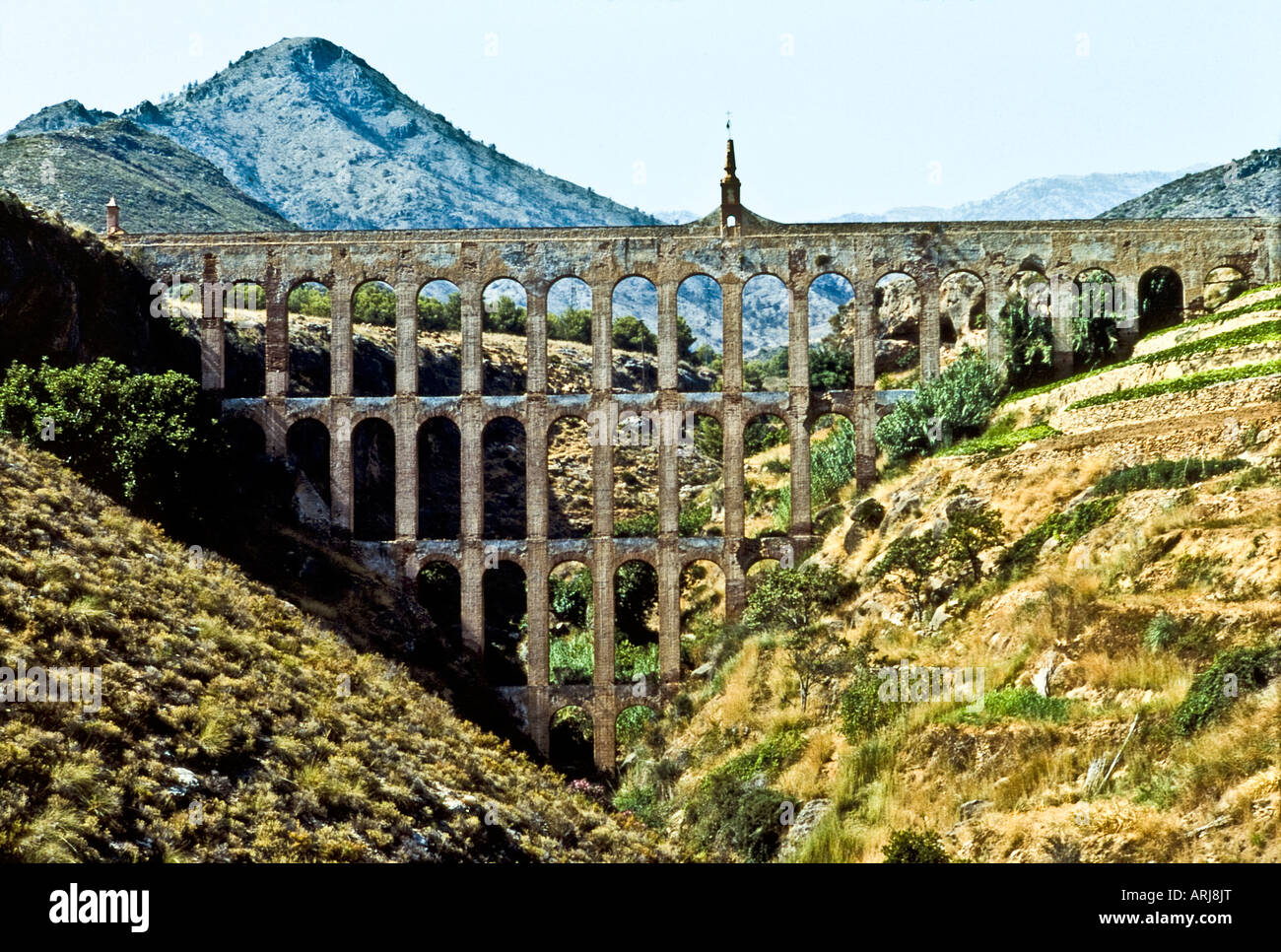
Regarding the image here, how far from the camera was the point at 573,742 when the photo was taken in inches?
1865

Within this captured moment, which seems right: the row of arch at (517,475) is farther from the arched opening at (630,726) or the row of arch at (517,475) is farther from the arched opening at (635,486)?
the arched opening at (630,726)

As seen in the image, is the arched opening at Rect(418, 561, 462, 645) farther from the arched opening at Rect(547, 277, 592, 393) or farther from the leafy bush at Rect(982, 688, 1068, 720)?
the leafy bush at Rect(982, 688, 1068, 720)

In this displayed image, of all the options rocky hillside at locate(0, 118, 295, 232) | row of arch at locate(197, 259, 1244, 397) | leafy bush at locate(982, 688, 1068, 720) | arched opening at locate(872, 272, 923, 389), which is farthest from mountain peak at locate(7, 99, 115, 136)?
leafy bush at locate(982, 688, 1068, 720)

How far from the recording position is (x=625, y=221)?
483 feet

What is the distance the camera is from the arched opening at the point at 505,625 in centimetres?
4738

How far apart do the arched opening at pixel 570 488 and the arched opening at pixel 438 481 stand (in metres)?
3.95

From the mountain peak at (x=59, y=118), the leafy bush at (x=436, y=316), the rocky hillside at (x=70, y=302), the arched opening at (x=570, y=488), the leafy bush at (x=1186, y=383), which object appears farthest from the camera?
the mountain peak at (x=59, y=118)

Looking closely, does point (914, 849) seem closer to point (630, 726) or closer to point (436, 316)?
point (630, 726)

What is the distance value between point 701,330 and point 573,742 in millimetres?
93652

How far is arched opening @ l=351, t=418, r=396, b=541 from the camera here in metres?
54.7

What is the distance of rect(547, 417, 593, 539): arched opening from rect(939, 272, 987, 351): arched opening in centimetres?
1537

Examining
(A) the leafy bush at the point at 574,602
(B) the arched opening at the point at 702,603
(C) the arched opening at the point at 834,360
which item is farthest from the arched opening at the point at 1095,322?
(A) the leafy bush at the point at 574,602
